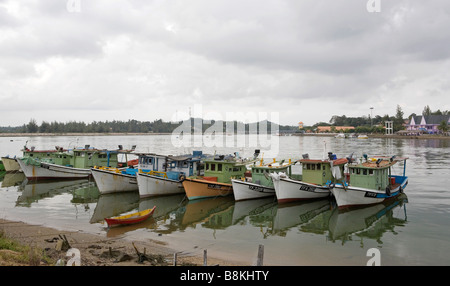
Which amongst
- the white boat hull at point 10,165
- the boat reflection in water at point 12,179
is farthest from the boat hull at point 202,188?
the white boat hull at point 10,165

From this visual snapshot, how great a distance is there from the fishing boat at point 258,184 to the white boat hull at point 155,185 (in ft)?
18.0

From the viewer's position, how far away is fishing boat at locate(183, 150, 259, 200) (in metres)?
27.1

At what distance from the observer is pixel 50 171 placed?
37.3 m

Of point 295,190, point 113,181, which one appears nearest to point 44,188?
point 113,181

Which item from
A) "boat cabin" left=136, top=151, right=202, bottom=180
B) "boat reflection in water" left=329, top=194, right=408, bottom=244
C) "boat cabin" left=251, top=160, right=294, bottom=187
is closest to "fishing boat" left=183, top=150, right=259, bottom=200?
"boat cabin" left=136, top=151, right=202, bottom=180

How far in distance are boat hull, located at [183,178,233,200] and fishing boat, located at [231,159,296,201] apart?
1572 millimetres

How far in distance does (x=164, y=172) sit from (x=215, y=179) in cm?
479

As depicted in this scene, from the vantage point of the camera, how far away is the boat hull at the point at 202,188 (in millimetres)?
26891

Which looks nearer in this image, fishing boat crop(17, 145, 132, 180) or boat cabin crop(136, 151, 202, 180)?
boat cabin crop(136, 151, 202, 180)

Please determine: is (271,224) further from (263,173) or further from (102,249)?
(102,249)

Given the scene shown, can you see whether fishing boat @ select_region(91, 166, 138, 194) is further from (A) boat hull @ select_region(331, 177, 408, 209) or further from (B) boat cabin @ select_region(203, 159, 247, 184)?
(A) boat hull @ select_region(331, 177, 408, 209)

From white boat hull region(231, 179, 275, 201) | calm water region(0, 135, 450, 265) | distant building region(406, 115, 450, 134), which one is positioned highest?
distant building region(406, 115, 450, 134)

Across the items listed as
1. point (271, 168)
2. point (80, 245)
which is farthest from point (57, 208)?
point (271, 168)

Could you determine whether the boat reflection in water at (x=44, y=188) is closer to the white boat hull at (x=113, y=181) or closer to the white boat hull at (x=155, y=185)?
the white boat hull at (x=113, y=181)
